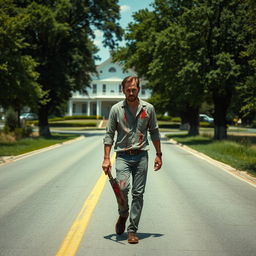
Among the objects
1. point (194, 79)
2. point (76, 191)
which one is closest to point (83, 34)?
point (194, 79)

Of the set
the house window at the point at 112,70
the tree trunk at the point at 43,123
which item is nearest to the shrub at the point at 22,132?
the tree trunk at the point at 43,123

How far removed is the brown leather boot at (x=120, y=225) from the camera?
5.86m

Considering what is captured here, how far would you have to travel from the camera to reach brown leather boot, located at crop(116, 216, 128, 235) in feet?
19.2

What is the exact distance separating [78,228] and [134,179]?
1.22m

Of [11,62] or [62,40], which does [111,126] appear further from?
[62,40]

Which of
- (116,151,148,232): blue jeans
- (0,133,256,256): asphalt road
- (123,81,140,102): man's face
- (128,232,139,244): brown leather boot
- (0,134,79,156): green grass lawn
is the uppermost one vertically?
(123,81,140,102): man's face

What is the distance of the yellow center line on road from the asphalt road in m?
0.06

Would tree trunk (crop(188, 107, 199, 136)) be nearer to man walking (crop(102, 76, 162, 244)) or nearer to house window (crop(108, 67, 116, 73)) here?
man walking (crop(102, 76, 162, 244))

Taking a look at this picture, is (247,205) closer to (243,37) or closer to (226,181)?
(226,181)

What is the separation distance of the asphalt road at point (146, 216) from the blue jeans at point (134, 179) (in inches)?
14.2

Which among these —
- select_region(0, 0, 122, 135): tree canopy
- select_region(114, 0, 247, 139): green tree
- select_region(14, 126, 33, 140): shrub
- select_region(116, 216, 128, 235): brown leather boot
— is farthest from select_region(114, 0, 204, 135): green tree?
select_region(116, 216, 128, 235): brown leather boot

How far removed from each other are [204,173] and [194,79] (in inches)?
585

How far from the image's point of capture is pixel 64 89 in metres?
39.2

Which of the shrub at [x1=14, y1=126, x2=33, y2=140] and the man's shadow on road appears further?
the shrub at [x1=14, y1=126, x2=33, y2=140]
